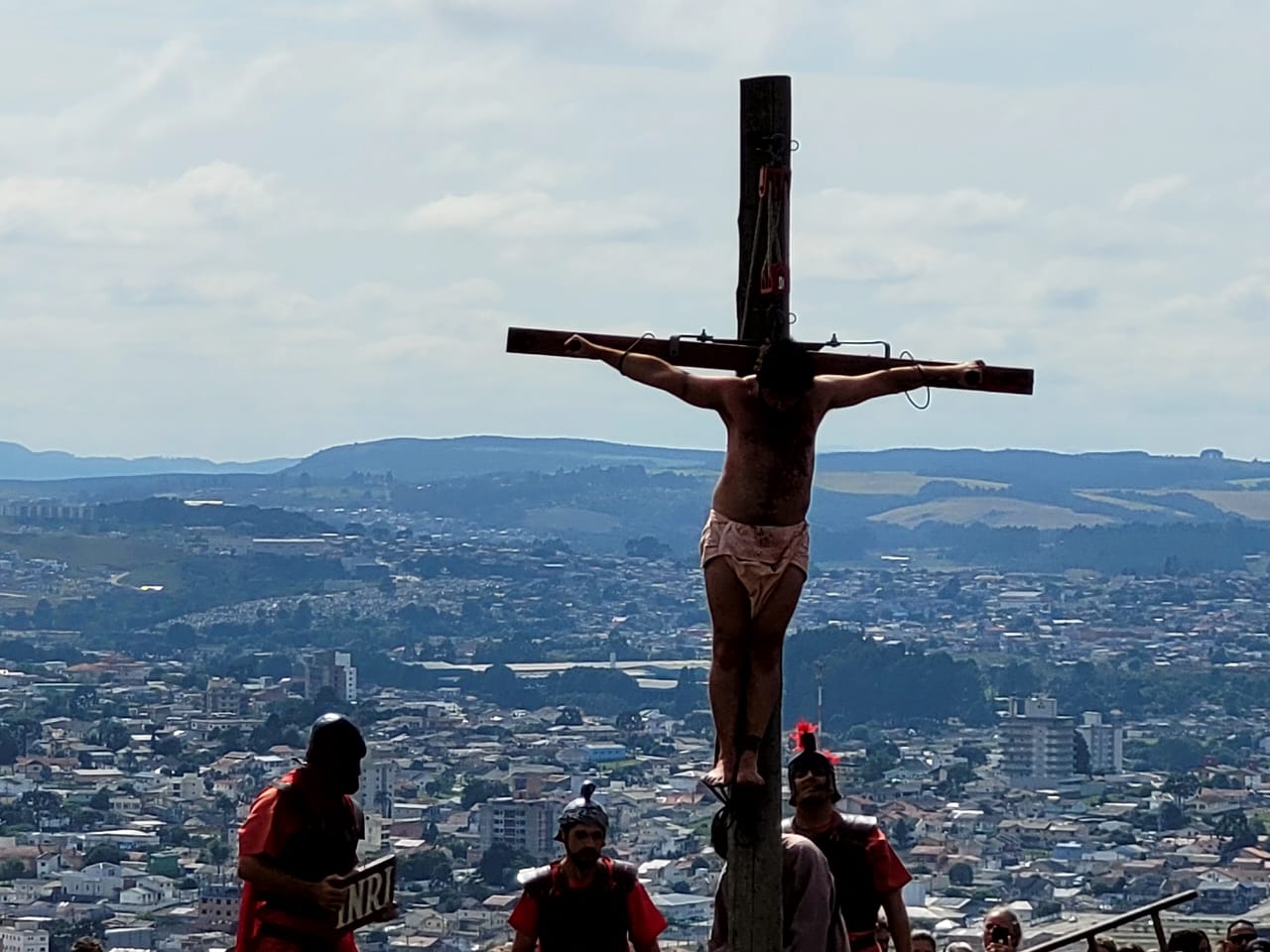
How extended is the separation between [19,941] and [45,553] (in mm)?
116898

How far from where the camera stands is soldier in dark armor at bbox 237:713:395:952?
8.80m

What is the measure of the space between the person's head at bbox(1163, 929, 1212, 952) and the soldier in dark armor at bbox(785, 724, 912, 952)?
81.2 inches

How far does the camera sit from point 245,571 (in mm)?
126875

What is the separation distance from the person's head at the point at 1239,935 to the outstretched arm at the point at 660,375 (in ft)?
13.3

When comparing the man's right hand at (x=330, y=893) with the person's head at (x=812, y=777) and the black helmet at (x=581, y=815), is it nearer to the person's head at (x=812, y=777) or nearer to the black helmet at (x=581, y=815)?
the black helmet at (x=581, y=815)

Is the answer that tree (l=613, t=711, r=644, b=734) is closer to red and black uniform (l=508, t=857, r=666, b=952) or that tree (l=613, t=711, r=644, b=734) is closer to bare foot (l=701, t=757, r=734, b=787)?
red and black uniform (l=508, t=857, r=666, b=952)

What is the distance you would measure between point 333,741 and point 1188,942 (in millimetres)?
4065

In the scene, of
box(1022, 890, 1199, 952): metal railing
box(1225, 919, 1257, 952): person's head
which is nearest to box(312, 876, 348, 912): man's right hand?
box(1022, 890, 1199, 952): metal railing

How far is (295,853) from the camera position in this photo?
29.1 feet

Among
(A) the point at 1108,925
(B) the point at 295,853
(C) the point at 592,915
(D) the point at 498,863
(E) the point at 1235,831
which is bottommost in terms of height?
(E) the point at 1235,831

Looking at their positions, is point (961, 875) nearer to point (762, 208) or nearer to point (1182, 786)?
point (1182, 786)

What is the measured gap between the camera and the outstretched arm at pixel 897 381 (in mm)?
8312

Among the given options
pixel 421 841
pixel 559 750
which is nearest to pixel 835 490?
pixel 559 750

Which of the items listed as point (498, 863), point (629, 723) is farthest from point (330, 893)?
point (629, 723)
